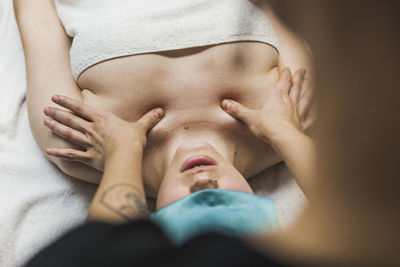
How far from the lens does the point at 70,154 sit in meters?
1.00

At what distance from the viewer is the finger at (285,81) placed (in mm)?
1064

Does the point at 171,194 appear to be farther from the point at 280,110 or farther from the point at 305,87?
the point at 305,87

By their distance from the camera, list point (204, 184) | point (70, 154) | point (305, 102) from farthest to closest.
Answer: point (305, 102), point (70, 154), point (204, 184)

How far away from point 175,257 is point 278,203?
0.69 metres

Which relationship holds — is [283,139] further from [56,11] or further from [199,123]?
[56,11]

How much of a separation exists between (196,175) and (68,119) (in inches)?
13.9

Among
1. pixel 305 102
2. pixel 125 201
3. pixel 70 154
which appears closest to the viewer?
pixel 125 201

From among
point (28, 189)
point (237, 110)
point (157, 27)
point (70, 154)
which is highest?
point (157, 27)

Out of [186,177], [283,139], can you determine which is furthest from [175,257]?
[283,139]

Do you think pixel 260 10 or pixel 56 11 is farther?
pixel 56 11

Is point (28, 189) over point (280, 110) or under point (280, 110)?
under

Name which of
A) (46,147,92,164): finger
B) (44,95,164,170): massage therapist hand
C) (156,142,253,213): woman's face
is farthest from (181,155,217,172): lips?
(46,147,92,164): finger

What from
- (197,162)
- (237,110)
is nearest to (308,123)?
(237,110)

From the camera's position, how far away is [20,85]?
4.08ft
